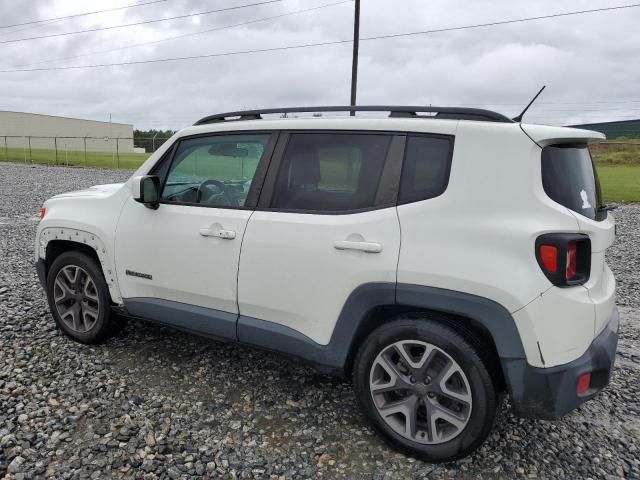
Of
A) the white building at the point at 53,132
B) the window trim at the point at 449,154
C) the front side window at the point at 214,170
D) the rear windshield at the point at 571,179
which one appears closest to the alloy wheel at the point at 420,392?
the window trim at the point at 449,154

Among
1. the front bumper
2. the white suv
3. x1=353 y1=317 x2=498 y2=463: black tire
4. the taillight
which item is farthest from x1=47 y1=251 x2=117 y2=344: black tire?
the taillight

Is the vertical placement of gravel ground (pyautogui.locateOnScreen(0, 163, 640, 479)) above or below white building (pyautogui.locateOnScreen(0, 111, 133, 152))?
below

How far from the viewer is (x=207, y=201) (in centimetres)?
339

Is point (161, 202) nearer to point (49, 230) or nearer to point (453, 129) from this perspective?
point (49, 230)

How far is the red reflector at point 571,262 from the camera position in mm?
2297

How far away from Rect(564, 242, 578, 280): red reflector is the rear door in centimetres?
80

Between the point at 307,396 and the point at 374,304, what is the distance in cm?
108

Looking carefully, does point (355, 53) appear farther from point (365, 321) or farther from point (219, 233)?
point (365, 321)

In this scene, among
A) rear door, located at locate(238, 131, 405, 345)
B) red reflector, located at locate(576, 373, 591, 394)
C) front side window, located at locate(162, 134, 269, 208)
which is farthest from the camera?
front side window, located at locate(162, 134, 269, 208)

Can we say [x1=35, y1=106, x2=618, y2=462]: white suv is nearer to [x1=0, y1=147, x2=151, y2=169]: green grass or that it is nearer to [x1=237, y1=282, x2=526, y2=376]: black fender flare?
[x1=237, y1=282, x2=526, y2=376]: black fender flare

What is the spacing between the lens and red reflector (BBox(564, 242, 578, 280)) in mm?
2297

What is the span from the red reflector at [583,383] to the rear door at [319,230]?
1.00m

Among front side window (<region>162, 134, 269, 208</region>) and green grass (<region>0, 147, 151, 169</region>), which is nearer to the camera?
front side window (<region>162, 134, 269, 208</region>)

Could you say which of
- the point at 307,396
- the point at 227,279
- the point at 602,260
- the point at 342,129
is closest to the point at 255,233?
the point at 227,279
